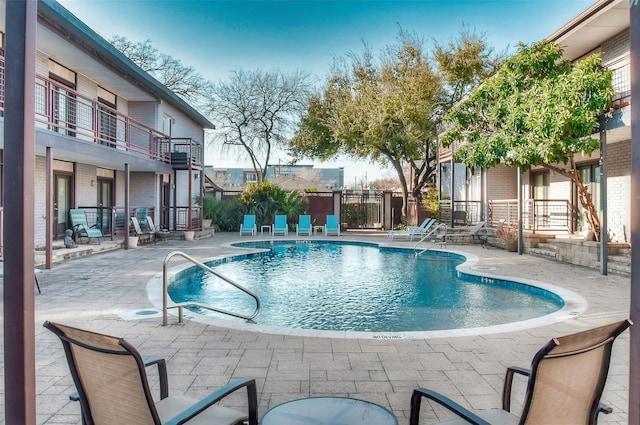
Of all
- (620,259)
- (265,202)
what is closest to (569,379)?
(620,259)

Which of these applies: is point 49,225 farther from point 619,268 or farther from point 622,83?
point 622,83

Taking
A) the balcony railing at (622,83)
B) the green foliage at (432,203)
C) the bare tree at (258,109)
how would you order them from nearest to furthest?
the balcony railing at (622,83) < the green foliage at (432,203) < the bare tree at (258,109)

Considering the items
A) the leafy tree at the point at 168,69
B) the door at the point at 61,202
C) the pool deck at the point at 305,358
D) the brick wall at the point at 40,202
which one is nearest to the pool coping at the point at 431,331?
the pool deck at the point at 305,358

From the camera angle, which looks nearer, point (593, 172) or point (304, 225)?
point (593, 172)

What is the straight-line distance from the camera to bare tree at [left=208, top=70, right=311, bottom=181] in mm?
25031

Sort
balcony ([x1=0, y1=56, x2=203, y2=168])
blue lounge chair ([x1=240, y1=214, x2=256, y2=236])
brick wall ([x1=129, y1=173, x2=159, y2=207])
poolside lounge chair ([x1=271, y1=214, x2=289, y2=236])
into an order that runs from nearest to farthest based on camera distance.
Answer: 1. balcony ([x1=0, y1=56, x2=203, y2=168])
2. brick wall ([x1=129, y1=173, x2=159, y2=207])
3. blue lounge chair ([x1=240, y1=214, x2=256, y2=236])
4. poolside lounge chair ([x1=271, y1=214, x2=289, y2=236])

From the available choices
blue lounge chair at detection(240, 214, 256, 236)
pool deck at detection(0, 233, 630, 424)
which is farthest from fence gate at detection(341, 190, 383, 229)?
pool deck at detection(0, 233, 630, 424)

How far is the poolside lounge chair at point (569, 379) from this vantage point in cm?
170

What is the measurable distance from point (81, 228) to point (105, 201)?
136 inches

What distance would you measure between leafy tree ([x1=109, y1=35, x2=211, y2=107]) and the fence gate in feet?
37.0

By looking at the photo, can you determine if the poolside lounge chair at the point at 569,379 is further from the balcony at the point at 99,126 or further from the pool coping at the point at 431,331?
the balcony at the point at 99,126

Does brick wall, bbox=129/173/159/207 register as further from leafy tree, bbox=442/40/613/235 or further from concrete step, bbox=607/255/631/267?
concrete step, bbox=607/255/631/267

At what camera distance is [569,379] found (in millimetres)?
1793

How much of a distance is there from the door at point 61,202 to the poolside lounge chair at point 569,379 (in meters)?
13.3
